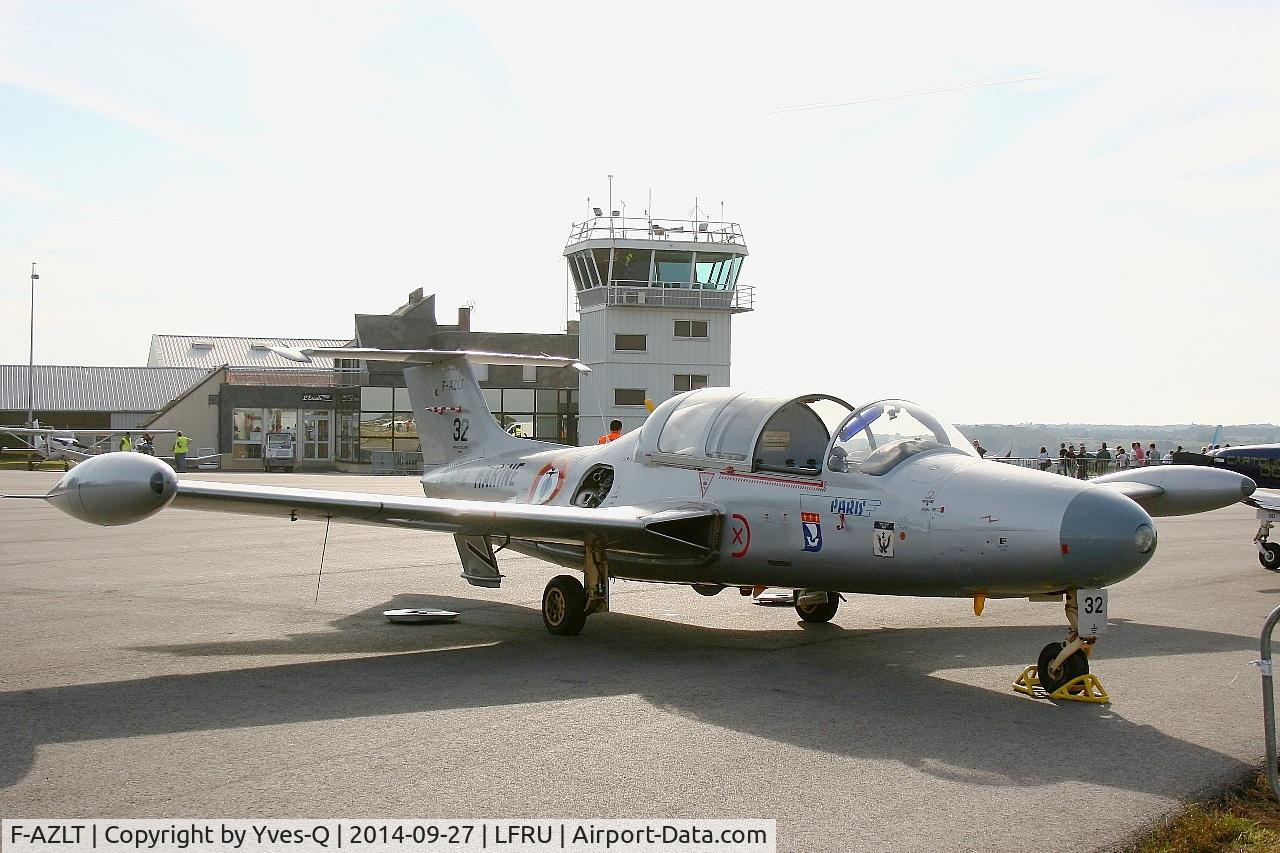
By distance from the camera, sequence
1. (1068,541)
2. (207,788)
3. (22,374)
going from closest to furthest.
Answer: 1. (207,788)
2. (1068,541)
3. (22,374)

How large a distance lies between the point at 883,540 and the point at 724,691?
179 cm

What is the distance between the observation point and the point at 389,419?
59531 mm

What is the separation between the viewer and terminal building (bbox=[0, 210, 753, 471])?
4925cm

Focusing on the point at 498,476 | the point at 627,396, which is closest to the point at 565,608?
the point at 498,476

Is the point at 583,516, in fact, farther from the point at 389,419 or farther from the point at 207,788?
the point at 389,419

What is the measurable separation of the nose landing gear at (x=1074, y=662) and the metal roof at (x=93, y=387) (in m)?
74.5

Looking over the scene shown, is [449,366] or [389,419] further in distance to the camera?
[389,419]

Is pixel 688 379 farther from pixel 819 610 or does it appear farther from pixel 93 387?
pixel 93 387

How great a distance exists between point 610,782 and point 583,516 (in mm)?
4289

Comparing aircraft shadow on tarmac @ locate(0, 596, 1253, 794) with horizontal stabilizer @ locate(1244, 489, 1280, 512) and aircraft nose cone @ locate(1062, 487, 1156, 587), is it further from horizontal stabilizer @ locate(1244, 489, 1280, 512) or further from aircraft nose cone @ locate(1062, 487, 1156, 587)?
horizontal stabilizer @ locate(1244, 489, 1280, 512)

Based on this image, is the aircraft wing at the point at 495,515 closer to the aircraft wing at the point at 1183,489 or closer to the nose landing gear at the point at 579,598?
the nose landing gear at the point at 579,598

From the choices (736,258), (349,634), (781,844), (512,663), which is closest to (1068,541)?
(781,844)

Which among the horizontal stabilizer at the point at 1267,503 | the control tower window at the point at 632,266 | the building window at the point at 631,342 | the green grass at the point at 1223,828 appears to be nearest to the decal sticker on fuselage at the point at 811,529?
the green grass at the point at 1223,828

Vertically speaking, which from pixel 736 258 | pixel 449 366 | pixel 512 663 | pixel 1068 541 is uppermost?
pixel 736 258
